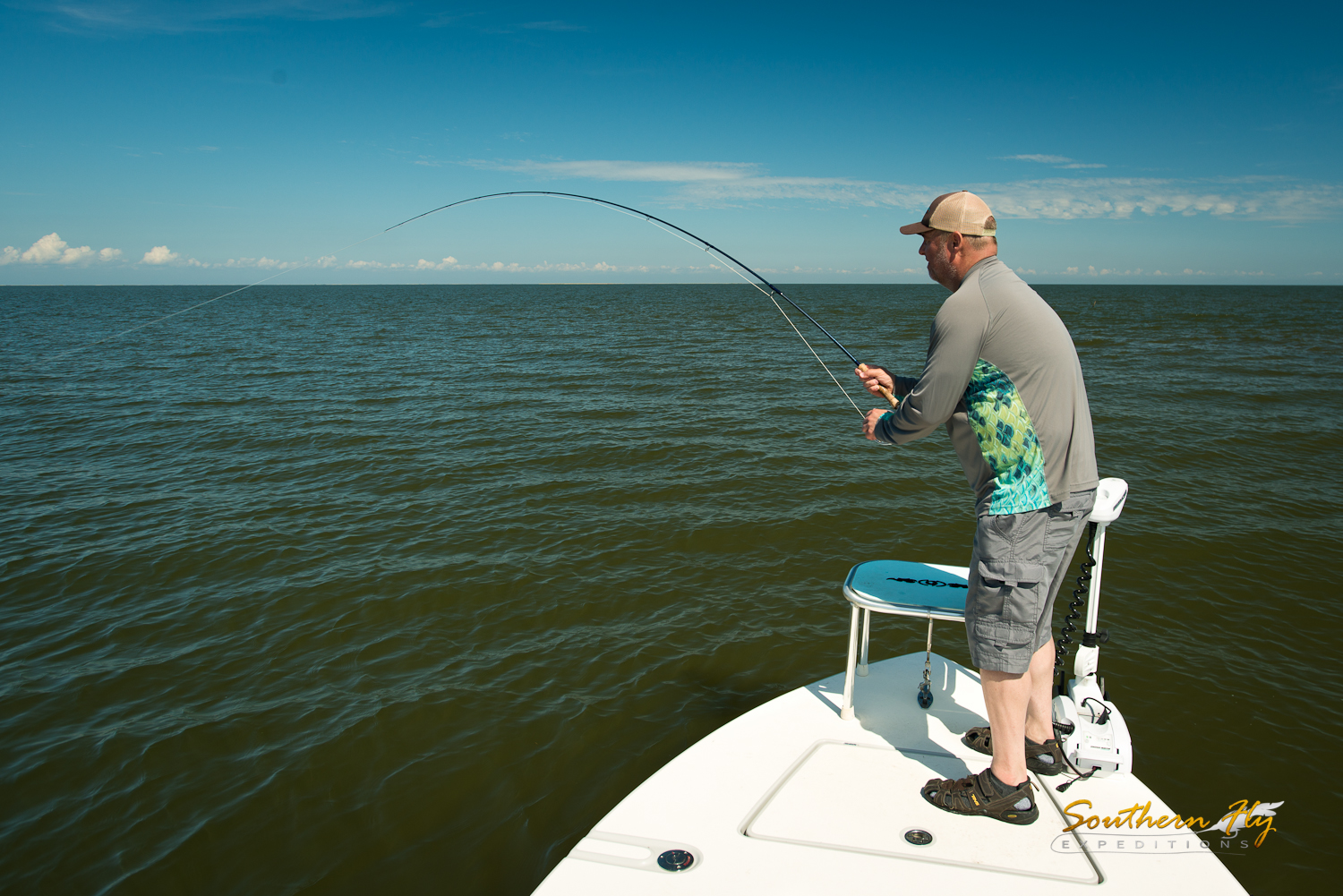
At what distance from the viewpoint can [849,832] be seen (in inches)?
111

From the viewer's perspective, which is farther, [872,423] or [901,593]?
[901,593]

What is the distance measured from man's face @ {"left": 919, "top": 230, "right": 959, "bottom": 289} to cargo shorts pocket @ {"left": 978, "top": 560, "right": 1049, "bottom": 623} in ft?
3.68

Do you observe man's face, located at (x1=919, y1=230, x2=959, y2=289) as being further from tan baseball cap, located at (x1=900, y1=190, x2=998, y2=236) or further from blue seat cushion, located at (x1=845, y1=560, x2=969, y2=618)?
blue seat cushion, located at (x1=845, y1=560, x2=969, y2=618)

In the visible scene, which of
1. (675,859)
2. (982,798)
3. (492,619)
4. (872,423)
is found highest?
(872,423)

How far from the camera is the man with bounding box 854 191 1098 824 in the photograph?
8.18 ft

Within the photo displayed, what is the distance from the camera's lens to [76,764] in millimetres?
4840

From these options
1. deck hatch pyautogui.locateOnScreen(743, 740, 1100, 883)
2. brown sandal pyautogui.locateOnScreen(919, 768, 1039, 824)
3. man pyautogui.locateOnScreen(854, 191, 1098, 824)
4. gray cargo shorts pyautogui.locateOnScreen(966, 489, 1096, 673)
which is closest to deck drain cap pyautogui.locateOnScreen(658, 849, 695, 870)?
deck hatch pyautogui.locateOnScreen(743, 740, 1100, 883)

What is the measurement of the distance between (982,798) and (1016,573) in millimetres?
1004

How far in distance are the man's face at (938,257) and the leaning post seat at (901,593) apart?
142 centimetres

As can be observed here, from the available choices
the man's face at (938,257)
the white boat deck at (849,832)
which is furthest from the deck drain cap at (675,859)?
the man's face at (938,257)

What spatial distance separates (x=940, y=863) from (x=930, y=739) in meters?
0.87

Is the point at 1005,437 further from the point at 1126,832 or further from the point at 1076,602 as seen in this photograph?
the point at 1126,832

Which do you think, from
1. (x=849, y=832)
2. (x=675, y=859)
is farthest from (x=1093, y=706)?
(x=675, y=859)

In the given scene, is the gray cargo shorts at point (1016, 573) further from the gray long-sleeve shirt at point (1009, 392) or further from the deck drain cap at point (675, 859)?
the deck drain cap at point (675, 859)
